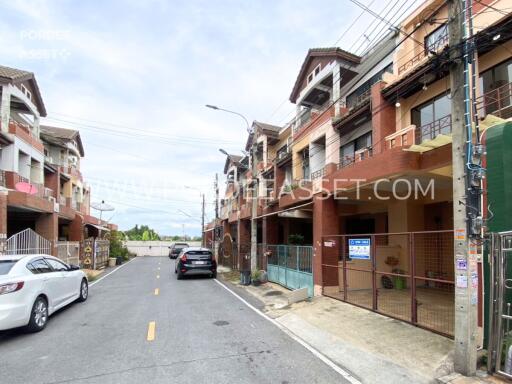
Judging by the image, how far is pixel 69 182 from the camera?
31.9 m

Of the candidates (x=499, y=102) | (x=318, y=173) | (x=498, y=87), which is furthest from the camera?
(x=318, y=173)

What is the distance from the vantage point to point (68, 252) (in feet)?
71.5

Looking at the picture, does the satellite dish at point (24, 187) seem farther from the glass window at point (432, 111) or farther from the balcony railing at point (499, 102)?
the balcony railing at point (499, 102)

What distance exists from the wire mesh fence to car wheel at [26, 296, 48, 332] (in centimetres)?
786

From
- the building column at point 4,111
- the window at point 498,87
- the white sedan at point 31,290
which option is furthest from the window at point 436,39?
the building column at point 4,111

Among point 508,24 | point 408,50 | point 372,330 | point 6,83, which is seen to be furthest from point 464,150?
point 6,83

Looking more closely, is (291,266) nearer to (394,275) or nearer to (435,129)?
(394,275)

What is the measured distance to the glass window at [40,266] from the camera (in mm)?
8516

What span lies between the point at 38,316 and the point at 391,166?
29.7 feet

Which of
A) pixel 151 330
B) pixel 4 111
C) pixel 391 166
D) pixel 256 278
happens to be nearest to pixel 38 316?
pixel 151 330

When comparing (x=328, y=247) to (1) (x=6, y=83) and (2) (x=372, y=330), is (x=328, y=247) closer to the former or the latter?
(2) (x=372, y=330)

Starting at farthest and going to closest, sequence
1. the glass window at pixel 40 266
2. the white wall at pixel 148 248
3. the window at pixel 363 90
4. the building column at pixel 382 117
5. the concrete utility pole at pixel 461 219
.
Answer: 1. the white wall at pixel 148 248
2. the window at pixel 363 90
3. the building column at pixel 382 117
4. the glass window at pixel 40 266
5. the concrete utility pole at pixel 461 219

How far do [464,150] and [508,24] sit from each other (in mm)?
5109

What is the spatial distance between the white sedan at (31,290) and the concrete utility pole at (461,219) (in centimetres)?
805
